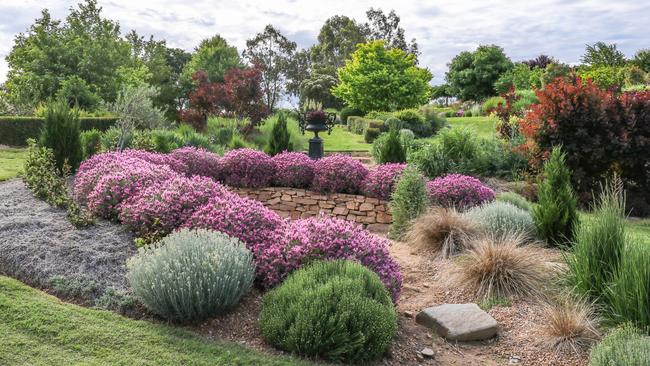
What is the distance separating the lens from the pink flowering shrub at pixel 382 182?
8.69 meters

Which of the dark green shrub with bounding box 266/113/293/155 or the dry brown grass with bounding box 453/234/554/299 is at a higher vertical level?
the dark green shrub with bounding box 266/113/293/155

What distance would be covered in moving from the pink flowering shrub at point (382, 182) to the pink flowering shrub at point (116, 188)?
3.36m

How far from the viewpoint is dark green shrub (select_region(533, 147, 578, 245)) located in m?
6.49

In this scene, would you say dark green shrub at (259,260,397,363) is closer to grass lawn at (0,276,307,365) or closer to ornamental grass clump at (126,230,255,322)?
grass lawn at (0,276,307,365)

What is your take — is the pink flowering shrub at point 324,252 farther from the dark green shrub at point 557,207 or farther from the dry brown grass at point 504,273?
the dark green shrub at point 557,207

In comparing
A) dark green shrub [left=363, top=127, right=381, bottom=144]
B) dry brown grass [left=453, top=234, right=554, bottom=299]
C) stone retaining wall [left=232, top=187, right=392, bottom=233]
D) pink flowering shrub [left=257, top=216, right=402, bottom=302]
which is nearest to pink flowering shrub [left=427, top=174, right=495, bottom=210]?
stone retaining wall [left=232, top=187, right=392, bottom=233]

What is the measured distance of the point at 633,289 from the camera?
416cm

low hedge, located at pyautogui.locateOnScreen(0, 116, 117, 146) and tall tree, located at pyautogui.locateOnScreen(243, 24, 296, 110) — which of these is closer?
low hedge, located at pyautogui.locateOnScreen(0, 116, 117, 146)

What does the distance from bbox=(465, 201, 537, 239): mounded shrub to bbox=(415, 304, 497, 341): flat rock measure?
195 cm

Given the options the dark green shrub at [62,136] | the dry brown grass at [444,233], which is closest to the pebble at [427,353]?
the dry brown grass at [444,233]

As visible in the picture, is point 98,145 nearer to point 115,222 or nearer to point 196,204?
point 115,222

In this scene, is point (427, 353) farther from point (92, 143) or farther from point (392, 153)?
point (92, 143)

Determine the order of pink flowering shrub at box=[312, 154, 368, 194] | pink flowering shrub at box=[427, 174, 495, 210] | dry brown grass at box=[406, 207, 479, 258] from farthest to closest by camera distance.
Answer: pink flowering shrub at box=[312, 154, 368, 194], pink flowering shrub at box=[427, 174, 495, 210], dry brown grass at box=[406, 207, 479, 258]

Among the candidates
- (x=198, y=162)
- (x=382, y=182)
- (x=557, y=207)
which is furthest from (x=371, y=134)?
(x=557, y=207)
